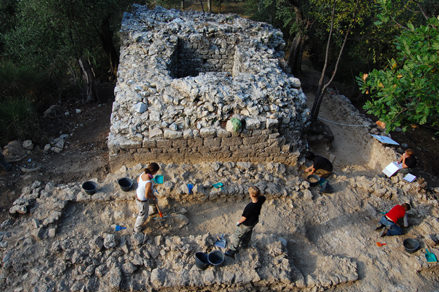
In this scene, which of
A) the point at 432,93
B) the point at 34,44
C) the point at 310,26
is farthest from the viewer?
the point at 310,26

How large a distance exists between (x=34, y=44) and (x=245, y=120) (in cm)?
779

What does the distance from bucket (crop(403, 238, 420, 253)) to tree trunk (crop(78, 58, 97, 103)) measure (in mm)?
10992

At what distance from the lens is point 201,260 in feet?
16.3

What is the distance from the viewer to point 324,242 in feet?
19.8

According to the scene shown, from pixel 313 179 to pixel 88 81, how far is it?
885cm

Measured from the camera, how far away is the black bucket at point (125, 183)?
20.2 feet

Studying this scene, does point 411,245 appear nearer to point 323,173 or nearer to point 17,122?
point 323,173

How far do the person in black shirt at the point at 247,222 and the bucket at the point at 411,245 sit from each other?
10.9 ft

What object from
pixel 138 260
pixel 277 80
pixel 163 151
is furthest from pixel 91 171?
pixel 277 80

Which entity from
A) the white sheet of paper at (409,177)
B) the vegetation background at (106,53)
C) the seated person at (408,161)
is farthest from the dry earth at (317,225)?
the vegetation background at (106,53)

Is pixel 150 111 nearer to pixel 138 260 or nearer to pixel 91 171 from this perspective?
pixel 91 171

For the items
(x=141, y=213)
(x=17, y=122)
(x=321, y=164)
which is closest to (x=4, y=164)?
(x=17, y=122)

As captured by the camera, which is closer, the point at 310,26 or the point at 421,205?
the point at 421,205

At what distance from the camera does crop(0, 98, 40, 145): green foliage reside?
8430mm
